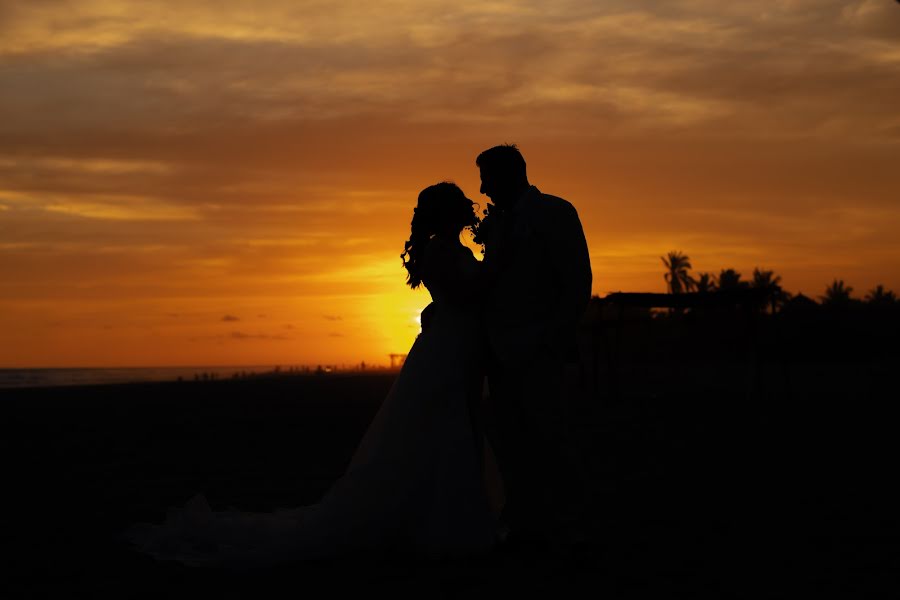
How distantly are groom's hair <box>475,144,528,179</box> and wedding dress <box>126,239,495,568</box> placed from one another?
60 centimetres

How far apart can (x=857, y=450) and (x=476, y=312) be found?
26.0ft

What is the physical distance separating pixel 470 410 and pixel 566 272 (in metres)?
1.19

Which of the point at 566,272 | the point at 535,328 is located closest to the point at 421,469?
the point at 535,328

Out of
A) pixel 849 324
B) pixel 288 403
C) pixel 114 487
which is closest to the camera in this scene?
pixel 114 487

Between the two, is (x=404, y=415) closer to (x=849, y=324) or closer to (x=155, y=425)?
(x=155, y=425)

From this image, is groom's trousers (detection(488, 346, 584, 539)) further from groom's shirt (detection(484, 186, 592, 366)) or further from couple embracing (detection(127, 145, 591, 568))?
groom's shirt (detection(484, 186, 592, 366))

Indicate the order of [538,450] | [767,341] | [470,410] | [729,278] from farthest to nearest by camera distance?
[729,278], [767,341], [470,410], [538,450]

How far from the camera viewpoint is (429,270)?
7066mm

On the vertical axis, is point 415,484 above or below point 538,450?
below

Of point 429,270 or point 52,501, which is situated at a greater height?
point 429,270

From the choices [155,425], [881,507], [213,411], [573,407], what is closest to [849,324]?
[573,407]

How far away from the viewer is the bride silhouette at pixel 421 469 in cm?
676

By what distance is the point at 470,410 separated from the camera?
714 centimetres

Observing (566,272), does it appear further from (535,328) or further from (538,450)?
(538,450)
